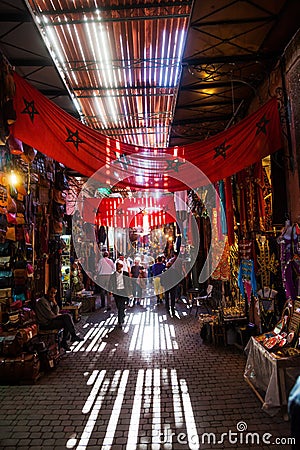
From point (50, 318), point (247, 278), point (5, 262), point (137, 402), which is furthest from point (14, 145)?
point (247, 278)

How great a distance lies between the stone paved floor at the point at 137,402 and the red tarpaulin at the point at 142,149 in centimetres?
350

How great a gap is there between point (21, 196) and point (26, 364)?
3.48 m

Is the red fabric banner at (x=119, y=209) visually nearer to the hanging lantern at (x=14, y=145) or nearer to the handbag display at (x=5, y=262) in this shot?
the handbag display at (x=5, y=262)

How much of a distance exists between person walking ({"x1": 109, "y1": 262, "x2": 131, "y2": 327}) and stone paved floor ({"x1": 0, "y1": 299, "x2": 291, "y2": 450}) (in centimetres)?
191

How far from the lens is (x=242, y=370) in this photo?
224 inches

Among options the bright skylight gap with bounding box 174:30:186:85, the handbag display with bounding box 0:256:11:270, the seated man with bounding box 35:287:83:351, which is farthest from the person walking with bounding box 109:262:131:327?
the bright skylight gap with bounding box 174:30:186:85

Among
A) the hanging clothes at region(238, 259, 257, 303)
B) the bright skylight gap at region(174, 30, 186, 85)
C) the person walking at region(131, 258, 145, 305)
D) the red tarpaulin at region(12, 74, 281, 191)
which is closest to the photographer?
the red tarpaulin at region(12, 74, 281, 191)

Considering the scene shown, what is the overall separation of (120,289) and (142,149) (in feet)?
19.2

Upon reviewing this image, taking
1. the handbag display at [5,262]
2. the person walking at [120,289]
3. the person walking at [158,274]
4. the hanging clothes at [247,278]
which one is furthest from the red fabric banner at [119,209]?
the hanging clothes at [247,278]

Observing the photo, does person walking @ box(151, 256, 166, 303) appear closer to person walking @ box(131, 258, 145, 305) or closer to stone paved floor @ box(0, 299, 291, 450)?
person walking @ box(131, 258, 145, 305)

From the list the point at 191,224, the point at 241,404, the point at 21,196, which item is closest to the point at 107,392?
the point at 241,404

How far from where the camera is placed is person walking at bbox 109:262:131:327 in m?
9.51

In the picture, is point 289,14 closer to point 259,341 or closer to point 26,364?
point 259,341

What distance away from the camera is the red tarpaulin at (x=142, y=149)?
169 inches
